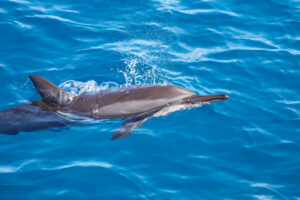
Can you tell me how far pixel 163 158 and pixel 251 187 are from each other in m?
1.77

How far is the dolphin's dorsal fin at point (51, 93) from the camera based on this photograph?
24.6ft

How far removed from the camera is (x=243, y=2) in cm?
1357

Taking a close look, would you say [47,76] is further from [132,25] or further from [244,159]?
[244,159]

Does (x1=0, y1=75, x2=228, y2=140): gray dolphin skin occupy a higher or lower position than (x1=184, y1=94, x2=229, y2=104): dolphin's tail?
lower

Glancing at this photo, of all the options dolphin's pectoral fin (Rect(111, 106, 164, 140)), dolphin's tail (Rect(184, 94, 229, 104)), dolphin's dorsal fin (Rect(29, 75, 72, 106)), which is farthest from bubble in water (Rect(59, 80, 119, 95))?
dolphin's tail (Rect(184, 94, 229, 104))

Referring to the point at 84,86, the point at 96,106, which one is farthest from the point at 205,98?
the point at 84,86

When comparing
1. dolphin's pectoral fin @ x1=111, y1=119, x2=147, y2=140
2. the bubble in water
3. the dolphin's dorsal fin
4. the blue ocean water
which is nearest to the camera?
the blue ocean water

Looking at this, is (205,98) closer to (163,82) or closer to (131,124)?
(131,124)

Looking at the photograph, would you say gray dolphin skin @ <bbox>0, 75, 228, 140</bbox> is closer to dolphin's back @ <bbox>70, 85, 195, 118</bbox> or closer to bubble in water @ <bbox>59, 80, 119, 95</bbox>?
dolphin's back @ <bbox>70, 85, 195, 118</bbox>

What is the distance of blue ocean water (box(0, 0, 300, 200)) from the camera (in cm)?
664

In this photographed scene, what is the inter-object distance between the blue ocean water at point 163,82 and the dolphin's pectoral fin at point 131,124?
267 millimetres

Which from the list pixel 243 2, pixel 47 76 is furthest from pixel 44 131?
pixel 243 2

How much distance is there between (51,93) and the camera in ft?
25.1

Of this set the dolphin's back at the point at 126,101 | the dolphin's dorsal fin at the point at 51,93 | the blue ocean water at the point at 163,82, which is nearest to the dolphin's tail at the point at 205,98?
the dolphin's back at the point at 126,101
